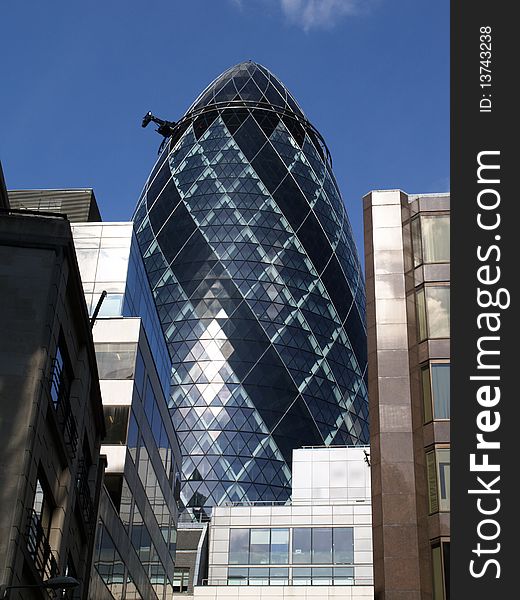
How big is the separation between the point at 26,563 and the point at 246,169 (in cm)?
9714

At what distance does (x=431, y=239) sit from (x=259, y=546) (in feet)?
133

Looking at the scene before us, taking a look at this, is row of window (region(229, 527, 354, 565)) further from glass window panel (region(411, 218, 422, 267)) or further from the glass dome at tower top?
the glass dome at tower top

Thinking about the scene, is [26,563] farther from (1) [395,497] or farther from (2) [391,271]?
(2) [391,271]

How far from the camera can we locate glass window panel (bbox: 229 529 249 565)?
66000 mm

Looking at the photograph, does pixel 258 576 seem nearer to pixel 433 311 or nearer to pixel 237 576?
pixel 237 576

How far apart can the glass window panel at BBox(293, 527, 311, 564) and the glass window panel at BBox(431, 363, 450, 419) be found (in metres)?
39.7

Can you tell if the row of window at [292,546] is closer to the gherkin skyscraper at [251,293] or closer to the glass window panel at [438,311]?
the gherkin skyscraper at [251,293]

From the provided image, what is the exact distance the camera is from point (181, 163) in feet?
399

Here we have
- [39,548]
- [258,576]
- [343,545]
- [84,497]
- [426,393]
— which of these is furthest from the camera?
[343,545]

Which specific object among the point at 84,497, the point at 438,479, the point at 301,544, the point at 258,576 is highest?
the point at 301,544

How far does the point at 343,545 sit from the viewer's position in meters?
65.0

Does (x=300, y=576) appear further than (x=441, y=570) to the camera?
Yes

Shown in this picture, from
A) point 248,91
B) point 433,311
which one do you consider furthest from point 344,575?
point 248,91

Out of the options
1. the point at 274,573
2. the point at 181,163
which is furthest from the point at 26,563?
the point at 181,163
